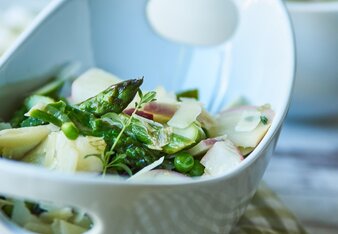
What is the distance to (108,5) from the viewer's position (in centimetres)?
128

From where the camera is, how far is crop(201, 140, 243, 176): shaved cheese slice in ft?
2.92

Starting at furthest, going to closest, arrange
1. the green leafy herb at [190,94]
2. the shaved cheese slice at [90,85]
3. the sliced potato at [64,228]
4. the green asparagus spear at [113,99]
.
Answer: the green leafy herb at [190,94] < the shaved cheese slice at [90,85] < the green asparagus spear at [113,99] < the sliced potato at [64,228]

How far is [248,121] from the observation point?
39.4 inches

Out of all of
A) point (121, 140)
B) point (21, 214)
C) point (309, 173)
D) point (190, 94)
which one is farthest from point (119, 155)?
point (309, 173)

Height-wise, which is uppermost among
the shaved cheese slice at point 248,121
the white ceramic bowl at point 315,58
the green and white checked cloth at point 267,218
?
the shaved cheese slice at point 248,121

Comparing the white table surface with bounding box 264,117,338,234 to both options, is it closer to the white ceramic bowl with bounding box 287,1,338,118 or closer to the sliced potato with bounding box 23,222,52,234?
the white ceramic bowl with bounding box 287,1,338,118

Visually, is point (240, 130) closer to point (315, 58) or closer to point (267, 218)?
point (267, 218)

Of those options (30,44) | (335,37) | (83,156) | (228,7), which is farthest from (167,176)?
(335,37)

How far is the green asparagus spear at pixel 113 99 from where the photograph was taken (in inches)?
37.1

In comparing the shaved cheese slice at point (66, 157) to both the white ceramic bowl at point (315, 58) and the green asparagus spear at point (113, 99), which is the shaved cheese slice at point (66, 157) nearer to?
the green asparagus spear at point (113, 99)

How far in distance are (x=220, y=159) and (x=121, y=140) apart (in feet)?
0.43

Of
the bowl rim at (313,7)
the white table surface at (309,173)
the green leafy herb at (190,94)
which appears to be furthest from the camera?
the bowl rim at (313,7)

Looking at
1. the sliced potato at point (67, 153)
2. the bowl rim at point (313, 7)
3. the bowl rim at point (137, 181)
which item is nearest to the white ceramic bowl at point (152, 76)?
the bowl rim at point (137, 181)

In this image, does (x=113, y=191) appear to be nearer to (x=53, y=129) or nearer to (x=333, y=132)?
(x=53, y=129)
